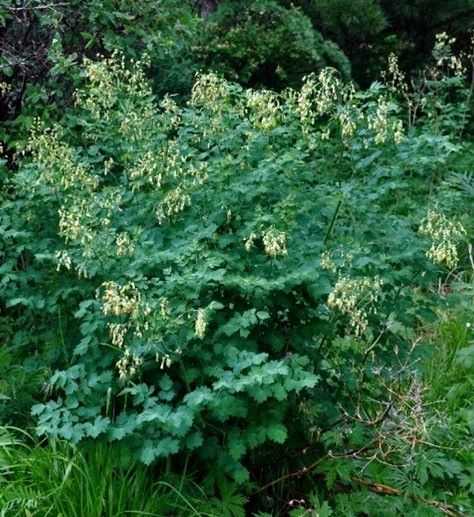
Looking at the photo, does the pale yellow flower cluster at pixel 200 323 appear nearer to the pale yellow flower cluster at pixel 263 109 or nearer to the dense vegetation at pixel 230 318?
the dense vegetation at pixel 230 318

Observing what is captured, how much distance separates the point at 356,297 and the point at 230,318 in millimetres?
476

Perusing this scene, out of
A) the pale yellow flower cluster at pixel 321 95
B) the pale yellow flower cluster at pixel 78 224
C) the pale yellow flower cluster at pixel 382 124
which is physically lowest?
the pale yellow flower cluster at pixel 78 224

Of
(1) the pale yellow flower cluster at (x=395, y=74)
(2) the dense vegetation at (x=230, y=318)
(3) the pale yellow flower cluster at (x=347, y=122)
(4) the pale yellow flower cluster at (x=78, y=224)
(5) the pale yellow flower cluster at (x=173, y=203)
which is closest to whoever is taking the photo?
(2) the dense vegetation at (x=230, y=318)

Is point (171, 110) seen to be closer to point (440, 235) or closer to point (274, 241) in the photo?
point (274, 241)

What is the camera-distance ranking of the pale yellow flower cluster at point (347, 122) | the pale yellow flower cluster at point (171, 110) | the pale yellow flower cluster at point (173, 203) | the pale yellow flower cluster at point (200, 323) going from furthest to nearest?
1. the pale yellow flower cluster at point (171, 110)
2. the pale yellow flower cluster at point (347, 122)
3. the pale yellow flower cluster at point (173, 203)
4. the pale yellow flower cluster at point (200, 323)

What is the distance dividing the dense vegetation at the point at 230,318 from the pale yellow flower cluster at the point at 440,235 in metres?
0.01

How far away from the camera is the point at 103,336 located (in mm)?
3129

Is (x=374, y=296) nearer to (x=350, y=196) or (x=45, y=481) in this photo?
(x=350, y=196)

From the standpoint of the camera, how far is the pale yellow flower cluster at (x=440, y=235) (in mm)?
3004

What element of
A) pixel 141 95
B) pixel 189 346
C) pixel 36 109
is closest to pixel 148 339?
pixel 189 346

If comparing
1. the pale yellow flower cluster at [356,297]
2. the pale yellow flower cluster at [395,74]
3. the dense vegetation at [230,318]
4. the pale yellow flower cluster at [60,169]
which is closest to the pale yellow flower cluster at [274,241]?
the dense vegetation at [230,318]

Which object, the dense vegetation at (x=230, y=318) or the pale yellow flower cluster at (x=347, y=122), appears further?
the pale yellow flower cluster at (x=347, y=122)

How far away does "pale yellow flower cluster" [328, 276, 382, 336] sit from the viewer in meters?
2.84

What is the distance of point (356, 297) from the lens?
2893 millimetres
